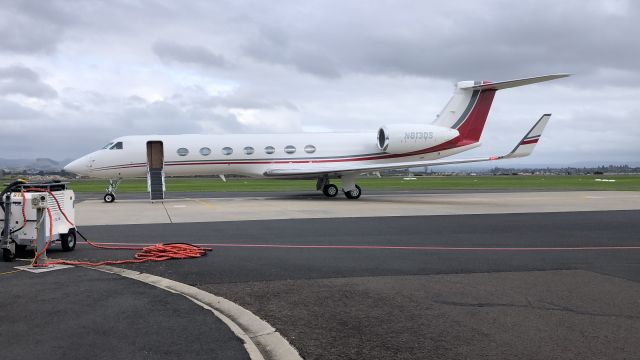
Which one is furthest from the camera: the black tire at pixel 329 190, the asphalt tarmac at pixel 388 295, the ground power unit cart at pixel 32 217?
the black tire at pixel 329 190

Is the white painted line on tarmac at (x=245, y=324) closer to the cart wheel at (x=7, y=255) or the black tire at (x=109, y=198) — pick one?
the cart wheel at (x=7, y=255)

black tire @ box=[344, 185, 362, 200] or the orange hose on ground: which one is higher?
black tire @ box=[344, 185, 362, 200]

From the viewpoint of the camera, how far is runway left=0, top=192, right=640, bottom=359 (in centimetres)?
473

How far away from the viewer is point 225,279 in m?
7.45

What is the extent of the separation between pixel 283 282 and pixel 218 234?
5.70 metres

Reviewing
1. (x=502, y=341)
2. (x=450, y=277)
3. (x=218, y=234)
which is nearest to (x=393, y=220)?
(x=218, y=234)

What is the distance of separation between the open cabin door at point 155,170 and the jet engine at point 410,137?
1066cm

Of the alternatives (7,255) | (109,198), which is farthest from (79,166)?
(7,255)

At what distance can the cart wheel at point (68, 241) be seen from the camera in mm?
9969

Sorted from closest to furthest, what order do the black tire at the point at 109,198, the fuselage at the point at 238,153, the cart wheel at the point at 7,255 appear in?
the cart wheel at the point at 7,255
the black tire at the point at 109,198
the fuselage at the point at 238,153

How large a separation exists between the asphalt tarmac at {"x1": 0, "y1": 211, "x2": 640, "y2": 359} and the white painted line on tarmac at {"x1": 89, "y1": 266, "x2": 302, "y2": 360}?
0.36ft

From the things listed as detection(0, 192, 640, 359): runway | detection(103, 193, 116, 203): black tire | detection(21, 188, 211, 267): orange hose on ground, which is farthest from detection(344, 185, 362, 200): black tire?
detection(21, 188, 211, 267): orange hose on ground

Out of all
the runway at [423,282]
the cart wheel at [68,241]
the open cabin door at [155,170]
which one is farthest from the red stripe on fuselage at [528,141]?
the cart wheel at [68,241]

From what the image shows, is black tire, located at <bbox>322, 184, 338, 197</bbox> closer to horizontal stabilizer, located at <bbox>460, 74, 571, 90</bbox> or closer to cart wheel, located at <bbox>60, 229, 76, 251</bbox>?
horizontal stabilizer, located at <bbox>460, 74, 571, 90</bbox>
